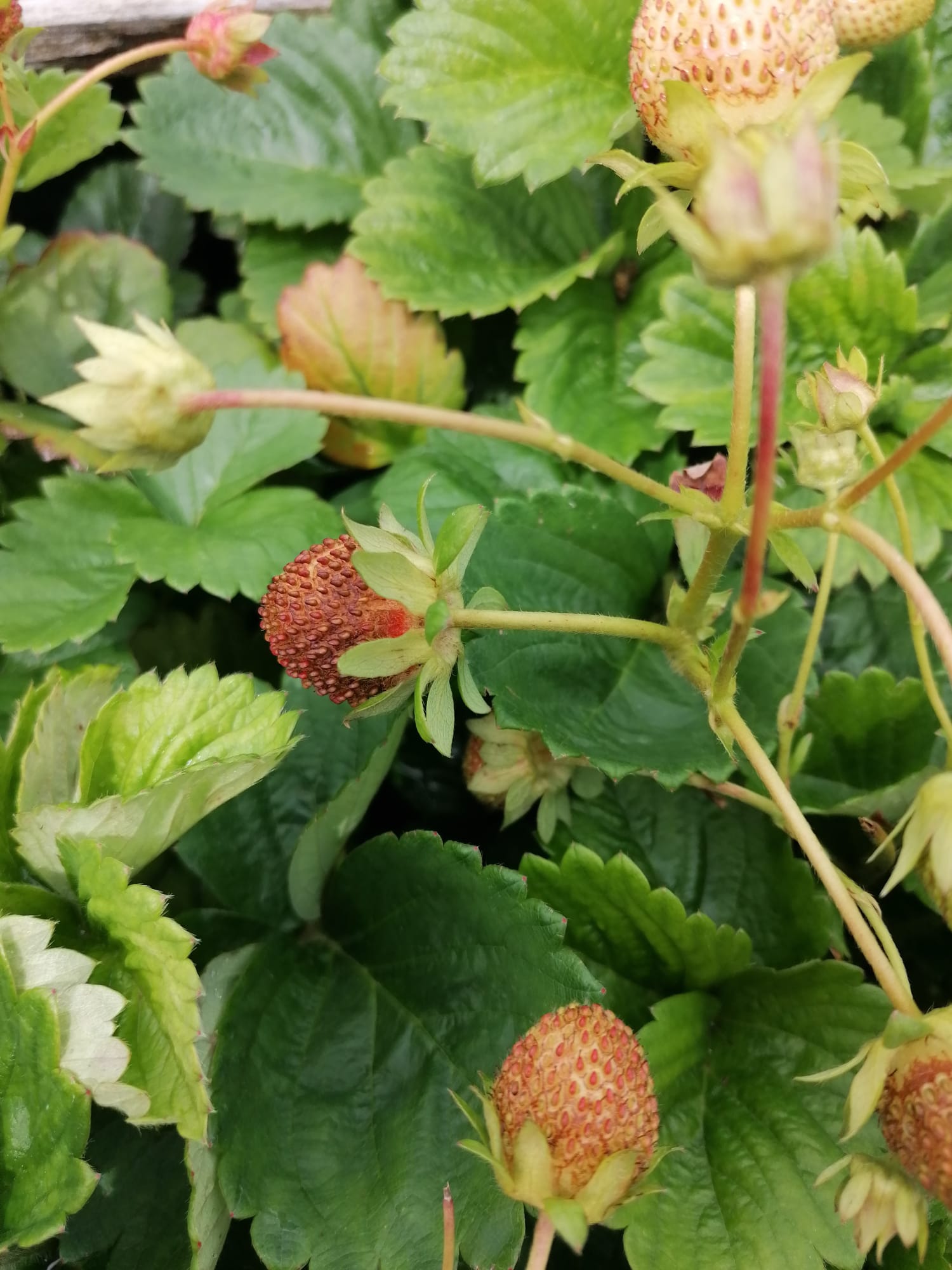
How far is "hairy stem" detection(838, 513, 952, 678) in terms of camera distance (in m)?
0.48

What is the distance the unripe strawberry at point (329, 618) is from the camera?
61 cm

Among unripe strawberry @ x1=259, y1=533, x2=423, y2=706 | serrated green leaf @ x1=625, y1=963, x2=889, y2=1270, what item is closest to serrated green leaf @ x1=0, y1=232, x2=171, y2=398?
unripe strawberry @ x1=259, y1=533, x2=423, y2=706

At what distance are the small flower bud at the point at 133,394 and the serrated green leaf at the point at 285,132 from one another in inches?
25.3

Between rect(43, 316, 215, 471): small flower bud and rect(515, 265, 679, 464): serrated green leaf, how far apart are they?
0.50 meters

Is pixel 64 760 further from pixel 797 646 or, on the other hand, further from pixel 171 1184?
pixel 797 646

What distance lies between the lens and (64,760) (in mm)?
713

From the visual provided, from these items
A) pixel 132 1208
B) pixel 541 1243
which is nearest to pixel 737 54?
pixel 541 1243

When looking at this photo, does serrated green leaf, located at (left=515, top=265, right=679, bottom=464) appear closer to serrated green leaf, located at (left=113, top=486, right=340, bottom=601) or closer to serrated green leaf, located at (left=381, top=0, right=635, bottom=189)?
serrated green leaf, located at (left=381, top=0, right=635, bottom=189)

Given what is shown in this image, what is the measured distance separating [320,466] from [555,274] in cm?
31

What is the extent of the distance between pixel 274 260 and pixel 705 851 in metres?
0.76

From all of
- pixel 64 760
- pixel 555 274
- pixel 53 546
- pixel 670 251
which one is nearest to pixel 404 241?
pixel 555 274

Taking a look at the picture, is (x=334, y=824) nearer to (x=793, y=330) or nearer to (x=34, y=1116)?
(x=34, y=1116)

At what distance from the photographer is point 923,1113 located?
0.50 m

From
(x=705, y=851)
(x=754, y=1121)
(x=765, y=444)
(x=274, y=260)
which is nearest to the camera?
(x=765, y=444)
